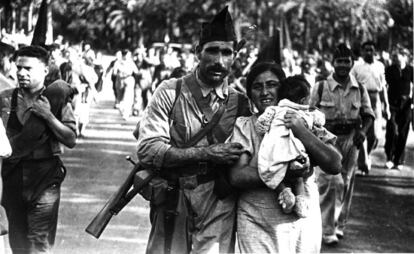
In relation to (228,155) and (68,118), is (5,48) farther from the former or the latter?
(228,155)

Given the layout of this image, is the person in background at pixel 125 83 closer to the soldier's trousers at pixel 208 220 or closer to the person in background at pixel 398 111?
the person in background at pixel 398 111

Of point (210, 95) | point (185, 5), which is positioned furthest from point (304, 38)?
point (210, 95)

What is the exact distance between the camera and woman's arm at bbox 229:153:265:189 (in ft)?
15.8

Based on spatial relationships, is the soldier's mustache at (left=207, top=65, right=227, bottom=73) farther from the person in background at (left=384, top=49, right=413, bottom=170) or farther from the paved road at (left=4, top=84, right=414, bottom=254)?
the person in background at (left=384, top=49, right=413, bottom=170)

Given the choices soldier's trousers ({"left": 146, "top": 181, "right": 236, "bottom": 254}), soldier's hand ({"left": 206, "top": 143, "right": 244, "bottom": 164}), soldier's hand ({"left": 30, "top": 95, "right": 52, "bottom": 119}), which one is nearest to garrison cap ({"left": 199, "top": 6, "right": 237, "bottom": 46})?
soldier's hand ({"left": 206, "top": 143, "right": 244, "bottom": 164})

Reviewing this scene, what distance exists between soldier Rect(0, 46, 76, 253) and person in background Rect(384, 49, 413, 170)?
10.2 metres

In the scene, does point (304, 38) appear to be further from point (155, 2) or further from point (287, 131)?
point (287, 131)

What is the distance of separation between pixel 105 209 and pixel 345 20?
45769 mm

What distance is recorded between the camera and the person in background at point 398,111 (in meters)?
15.6

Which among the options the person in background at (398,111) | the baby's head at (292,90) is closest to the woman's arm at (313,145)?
the baby's head at (292,90)

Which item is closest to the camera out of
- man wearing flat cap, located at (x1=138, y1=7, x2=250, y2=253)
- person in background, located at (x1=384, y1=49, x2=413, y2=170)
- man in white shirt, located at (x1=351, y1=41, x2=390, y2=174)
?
man wearing flat cap, located at (x1=138, y1=7, x2=250, y2=253)

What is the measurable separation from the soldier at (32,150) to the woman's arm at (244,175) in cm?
179

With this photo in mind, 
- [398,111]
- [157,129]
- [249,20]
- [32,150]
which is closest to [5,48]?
[398,111]

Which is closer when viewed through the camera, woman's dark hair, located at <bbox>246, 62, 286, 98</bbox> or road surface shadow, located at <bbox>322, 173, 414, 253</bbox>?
woman's dark hair, located at <bbox>246, 62, 286, 98</bbox>
